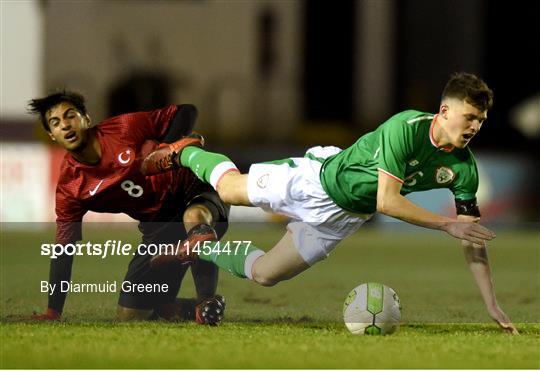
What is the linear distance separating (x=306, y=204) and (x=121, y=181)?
1251 mm

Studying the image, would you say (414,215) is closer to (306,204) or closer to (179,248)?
(306,204)

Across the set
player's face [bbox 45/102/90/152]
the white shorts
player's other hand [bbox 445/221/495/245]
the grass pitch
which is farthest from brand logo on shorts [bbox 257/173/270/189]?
player's other hand [bbox 445/221/495/245]

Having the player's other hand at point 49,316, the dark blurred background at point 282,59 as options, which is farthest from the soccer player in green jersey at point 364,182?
the dark blurred background at point 282,59

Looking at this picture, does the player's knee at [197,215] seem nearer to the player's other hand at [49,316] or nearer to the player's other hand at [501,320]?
the player's other hand at [49,316]

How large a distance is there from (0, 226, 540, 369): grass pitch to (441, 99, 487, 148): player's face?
47.7 inches

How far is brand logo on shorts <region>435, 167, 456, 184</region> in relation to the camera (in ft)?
26.0

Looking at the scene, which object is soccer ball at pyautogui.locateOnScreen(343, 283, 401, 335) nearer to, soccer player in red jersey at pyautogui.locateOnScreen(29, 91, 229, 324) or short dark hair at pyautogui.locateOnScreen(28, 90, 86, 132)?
soccer player in red jersey at pyautogui.locateOnScreen(29, 91, 229, 324)

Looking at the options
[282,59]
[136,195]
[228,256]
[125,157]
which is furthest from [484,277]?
[282,59]

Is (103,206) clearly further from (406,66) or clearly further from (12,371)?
(406,66)

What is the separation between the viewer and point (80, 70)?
23.5 meters

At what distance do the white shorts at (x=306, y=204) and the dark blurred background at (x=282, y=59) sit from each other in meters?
14.2

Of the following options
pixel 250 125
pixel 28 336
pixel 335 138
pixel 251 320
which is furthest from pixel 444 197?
pixel 28 336

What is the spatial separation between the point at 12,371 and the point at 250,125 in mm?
17031

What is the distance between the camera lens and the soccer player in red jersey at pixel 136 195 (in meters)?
8.34
